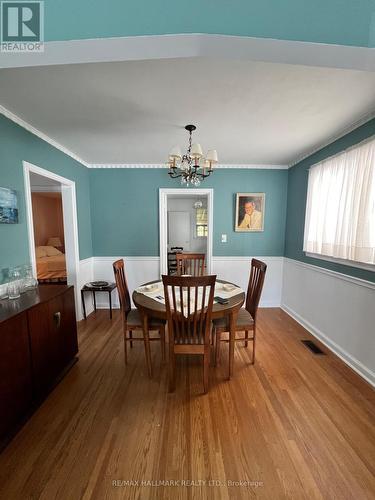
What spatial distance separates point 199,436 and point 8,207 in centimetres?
243

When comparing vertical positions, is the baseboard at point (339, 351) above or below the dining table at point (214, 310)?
below

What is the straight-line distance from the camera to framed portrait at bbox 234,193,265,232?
3.58m

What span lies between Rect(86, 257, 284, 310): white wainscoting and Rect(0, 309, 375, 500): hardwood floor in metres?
1.64

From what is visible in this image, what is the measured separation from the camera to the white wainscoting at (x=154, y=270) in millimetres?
3701

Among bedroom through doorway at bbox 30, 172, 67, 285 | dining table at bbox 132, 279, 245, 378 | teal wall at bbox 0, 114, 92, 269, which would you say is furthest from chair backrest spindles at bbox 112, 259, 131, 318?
bedroom through doorway at bbox 30, 172, 67, 285

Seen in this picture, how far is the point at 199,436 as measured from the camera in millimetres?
1435

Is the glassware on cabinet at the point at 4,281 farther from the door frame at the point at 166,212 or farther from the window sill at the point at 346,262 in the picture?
the window sill at the point at 346,262

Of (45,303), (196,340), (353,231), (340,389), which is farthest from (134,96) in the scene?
(340,389)

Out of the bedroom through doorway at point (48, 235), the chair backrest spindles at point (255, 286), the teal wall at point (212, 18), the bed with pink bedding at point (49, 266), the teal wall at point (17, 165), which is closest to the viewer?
the teal wall at point (212, 18)

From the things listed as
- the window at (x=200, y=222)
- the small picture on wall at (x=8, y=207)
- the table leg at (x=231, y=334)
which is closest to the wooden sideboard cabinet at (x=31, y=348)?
the small picture on wall at (x=8, y=207)

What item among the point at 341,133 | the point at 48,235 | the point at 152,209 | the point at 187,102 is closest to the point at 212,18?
the point at 187,102

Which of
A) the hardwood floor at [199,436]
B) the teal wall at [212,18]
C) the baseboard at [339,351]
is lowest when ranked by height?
the hardwood floor at [199,436]

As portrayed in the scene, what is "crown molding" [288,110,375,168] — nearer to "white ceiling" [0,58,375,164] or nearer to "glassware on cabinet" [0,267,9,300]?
"white ceiling" [0,58,375,164]

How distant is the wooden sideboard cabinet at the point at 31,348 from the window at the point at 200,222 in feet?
16.5
